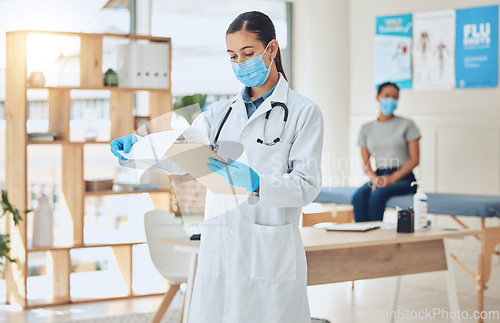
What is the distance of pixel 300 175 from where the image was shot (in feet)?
5.75

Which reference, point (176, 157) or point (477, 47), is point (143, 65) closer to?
point (477, 47)

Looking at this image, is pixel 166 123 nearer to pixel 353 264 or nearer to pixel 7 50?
pixel 353 264

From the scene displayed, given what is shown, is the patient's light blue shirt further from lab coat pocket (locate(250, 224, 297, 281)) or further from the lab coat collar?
lab coat pocket (locate(250, 224, 297, 281))

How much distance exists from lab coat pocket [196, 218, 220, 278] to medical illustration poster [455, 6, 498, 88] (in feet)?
13.8

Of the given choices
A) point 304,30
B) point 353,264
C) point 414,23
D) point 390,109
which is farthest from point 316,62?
point 353,264

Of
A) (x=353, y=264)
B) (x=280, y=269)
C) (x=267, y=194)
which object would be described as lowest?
(x=353, y=264)

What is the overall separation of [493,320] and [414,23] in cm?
288

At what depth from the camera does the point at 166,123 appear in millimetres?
2000

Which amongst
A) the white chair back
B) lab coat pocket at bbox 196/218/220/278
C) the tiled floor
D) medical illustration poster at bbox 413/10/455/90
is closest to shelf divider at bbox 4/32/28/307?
the tiled floor

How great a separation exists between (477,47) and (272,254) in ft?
14.3

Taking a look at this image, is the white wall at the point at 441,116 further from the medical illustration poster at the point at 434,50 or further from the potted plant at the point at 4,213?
the potted plant at the point at 4,213

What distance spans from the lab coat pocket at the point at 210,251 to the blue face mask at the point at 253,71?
0.39m

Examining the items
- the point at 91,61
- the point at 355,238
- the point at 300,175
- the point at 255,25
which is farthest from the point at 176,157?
the point at 91,61

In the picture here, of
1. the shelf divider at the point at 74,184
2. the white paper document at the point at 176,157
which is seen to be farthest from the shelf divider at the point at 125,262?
the white paper document at the point at 176,157
